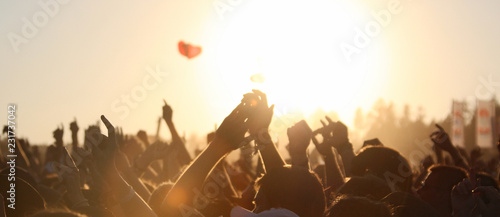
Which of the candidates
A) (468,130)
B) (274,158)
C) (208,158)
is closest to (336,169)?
(274,158)

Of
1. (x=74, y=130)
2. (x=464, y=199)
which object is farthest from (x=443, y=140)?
(x=74, y=130)

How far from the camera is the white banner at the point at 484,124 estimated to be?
2936cm

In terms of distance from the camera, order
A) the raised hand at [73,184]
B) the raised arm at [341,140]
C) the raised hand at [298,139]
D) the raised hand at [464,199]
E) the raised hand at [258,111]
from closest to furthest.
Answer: the raised hand at [258,111] < the raised hand at [464,199] < the raised hand at [73,184] < the raised hand at [298,139] < the raised arm at [341,140]

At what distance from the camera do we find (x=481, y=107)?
102ft

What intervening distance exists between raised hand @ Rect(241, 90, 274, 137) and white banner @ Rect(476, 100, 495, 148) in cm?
2743

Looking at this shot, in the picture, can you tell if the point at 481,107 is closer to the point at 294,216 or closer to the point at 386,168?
the point at 386,168

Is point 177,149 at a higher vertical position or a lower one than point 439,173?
higher

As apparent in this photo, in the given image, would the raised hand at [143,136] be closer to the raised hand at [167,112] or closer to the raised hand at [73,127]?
the raised hand at [73,127]

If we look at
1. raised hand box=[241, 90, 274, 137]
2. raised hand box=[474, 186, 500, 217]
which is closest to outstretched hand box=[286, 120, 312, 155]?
raised hand box=[241, 90, 274, 137]

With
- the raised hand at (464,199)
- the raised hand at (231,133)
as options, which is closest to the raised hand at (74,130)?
the raised hand at (231,133)

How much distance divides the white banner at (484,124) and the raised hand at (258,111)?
27435 millimetres

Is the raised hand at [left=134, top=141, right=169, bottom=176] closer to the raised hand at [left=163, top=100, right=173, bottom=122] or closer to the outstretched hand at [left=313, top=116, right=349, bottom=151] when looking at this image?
the raised hand at [left=163, top=100, right=173, bottom=122]

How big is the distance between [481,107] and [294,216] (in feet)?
99.7

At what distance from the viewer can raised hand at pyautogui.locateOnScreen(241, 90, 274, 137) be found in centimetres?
385
